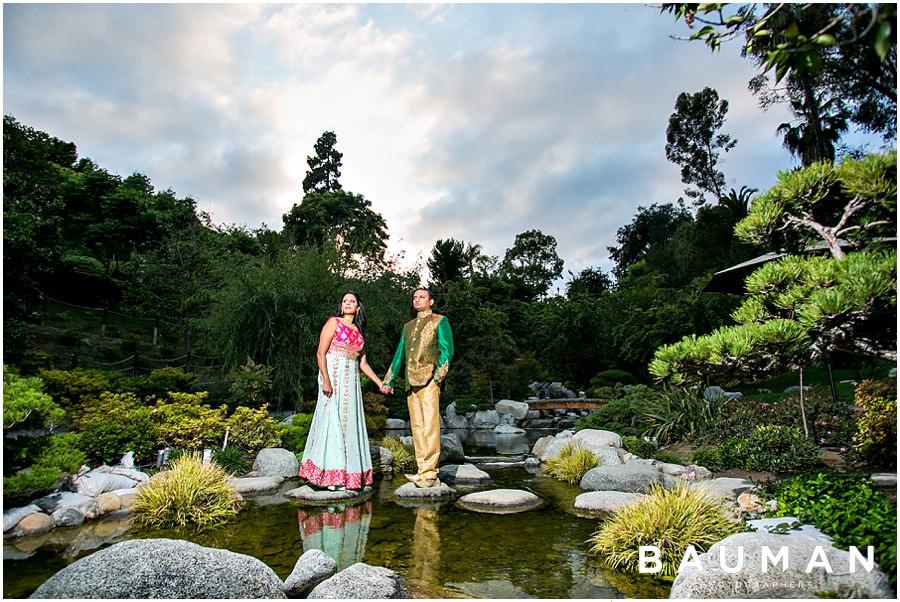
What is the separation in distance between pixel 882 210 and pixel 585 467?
537 cm

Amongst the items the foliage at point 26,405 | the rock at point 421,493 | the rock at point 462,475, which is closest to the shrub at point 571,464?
the rock at point 462,475

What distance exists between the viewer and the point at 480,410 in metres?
18.7

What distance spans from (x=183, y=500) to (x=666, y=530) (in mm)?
4130

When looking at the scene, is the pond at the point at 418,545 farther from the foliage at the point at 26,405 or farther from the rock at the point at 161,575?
the foliage at the point at 26,405

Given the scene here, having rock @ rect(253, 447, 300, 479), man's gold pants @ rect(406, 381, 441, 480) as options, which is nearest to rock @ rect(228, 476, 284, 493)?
rock @ rect(253, 447, 300, 479)

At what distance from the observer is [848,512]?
10.5 ft

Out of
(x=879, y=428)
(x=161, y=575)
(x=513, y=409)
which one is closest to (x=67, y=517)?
(x=161, y=575)

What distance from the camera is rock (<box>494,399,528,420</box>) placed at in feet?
61.4

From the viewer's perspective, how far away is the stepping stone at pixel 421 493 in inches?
244

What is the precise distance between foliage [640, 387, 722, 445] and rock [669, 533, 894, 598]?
6829mm

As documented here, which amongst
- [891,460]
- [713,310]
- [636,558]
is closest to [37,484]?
[636,558]

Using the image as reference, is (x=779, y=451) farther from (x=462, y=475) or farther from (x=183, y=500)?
(x=183, y=500)

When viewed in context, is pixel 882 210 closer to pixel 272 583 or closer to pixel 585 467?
pixel 272 583

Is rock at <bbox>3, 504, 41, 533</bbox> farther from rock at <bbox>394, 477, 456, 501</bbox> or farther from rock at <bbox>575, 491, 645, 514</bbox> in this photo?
rock at <bbox>575, 491, 645, 514</bbox>
